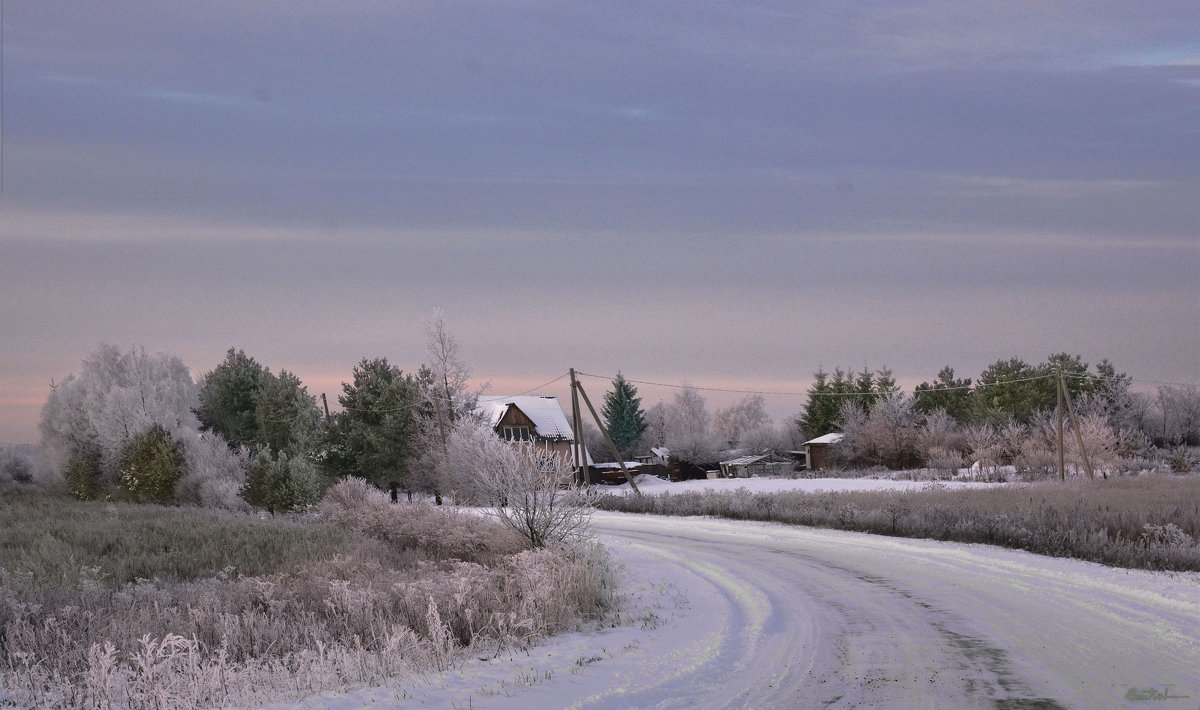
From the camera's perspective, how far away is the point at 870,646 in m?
9.10

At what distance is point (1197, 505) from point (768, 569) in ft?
45.6

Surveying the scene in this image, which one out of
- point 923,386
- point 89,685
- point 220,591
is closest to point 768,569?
point 220,591

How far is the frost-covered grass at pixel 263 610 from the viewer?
8.37 m

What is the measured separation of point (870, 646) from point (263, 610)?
781 cm

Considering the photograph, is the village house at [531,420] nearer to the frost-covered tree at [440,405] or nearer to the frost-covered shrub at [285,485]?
the frost-covered tree at [440,405]

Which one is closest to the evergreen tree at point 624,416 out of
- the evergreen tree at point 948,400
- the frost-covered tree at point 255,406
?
the evergreen tree at point 948,400

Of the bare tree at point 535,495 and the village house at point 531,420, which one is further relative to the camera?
the village house at point 531,420

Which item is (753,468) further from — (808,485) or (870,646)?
(870,646)

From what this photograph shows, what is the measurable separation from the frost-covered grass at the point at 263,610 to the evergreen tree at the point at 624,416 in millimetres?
76007

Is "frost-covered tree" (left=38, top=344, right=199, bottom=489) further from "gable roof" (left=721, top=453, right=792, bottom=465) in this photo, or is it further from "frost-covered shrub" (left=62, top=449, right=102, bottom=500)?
"gable roof" (left=721, top=453, right=792, bottom=465)

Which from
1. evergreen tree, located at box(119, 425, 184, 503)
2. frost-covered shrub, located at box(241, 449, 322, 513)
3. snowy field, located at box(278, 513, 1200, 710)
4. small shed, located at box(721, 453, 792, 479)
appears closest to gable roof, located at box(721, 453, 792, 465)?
small shed, located at box(721, 453, 792, 479)

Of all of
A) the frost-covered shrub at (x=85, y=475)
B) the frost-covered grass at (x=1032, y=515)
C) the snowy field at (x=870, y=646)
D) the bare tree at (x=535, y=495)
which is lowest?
the snowy field at (x=870, y=646)

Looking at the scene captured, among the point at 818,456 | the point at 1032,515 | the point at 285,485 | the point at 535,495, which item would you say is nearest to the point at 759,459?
the point at 818,456

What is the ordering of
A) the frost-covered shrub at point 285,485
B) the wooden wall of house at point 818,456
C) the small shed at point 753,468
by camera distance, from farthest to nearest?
the wooden wall of house at point 818,456 < the small shed at point 753,468 < the frost-covered shrub at point 285,485
